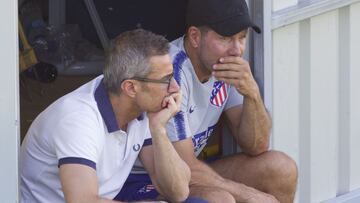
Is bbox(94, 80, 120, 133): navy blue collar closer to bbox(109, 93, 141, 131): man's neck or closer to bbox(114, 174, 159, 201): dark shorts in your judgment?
bbox(109, 93, 141, 131): man's neck

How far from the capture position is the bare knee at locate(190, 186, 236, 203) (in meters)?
3.79

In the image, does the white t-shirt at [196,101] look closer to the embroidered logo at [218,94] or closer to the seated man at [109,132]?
the embroidered logo at [218,94]

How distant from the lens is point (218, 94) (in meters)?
4.24

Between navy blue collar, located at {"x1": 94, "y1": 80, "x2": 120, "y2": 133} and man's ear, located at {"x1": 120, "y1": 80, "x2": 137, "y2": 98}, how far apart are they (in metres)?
0.08

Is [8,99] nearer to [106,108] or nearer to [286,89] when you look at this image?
[106,108]

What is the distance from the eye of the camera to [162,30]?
249 inches

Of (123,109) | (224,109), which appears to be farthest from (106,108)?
(224,109)

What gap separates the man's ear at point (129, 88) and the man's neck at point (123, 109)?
0.9 inches

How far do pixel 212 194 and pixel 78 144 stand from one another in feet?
2.51

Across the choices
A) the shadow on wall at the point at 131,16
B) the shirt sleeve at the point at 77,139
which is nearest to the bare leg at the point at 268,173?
the shirt sleeve at the point at 77,139

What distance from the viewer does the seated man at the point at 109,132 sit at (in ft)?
10.8
